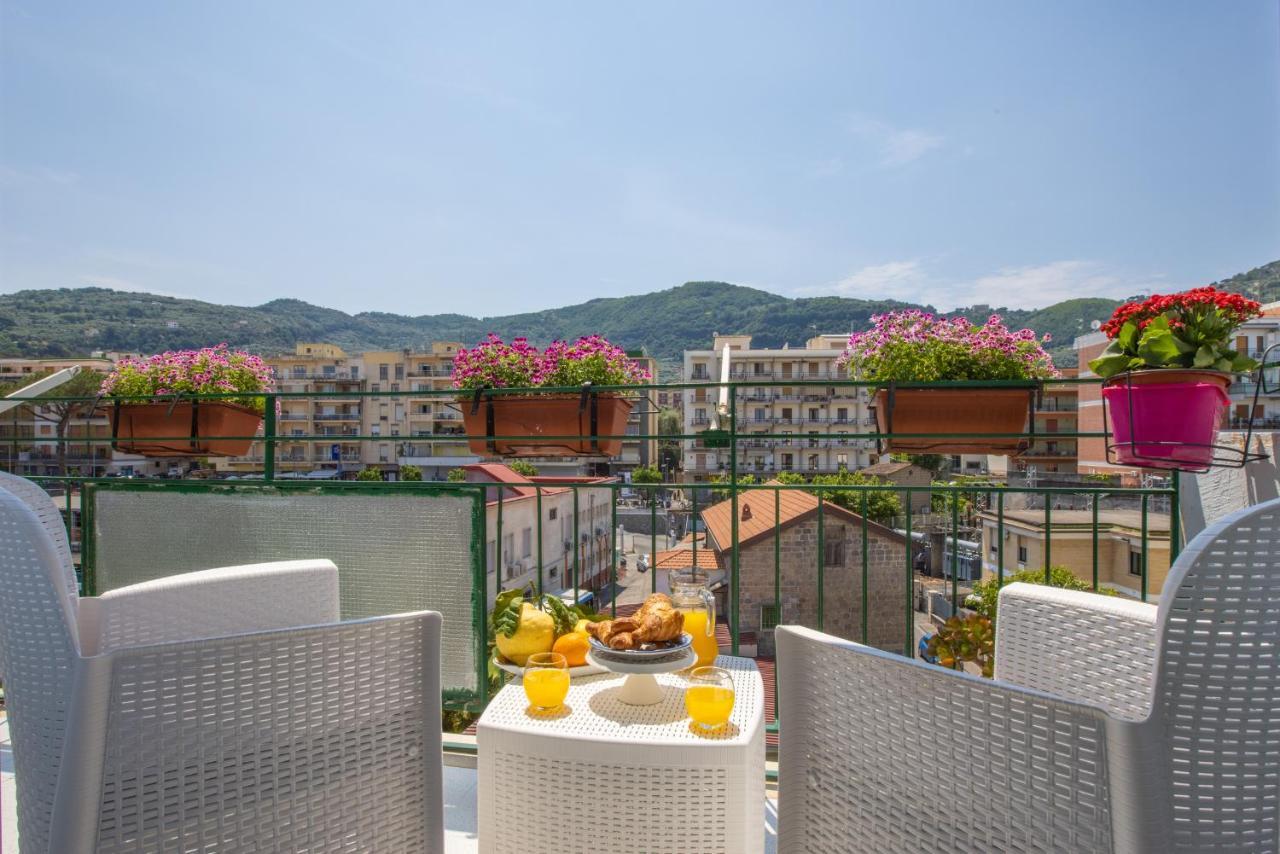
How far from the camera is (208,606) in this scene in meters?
1.58

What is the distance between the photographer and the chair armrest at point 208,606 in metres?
1.48

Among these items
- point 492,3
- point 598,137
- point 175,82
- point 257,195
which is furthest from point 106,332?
point 492,3

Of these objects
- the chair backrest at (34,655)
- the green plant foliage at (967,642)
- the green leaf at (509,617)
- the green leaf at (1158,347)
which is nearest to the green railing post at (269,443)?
the green leaf at (509,617)

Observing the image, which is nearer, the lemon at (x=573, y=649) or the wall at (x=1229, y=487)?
the lemon at (x=573, y=649)

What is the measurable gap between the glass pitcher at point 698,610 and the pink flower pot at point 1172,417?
1.07m

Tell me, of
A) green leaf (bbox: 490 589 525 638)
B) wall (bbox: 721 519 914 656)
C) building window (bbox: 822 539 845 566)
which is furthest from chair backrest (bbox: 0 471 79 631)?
building window (bbox: 822 539 845 566)

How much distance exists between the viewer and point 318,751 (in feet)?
3.74

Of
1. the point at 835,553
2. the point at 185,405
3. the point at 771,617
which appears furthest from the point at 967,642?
the point at 835,553

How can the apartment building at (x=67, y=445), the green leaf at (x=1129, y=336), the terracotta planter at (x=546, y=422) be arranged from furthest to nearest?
the apartment building at (x=67, y=445), the terracotta planter at (x=546, y=422), the green leaf at (x=1129, y=336)

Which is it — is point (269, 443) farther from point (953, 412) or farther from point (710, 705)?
point (953, 412)

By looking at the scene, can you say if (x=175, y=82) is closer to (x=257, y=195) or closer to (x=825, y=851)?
(x=825, y=851)

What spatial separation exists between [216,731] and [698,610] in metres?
0.91

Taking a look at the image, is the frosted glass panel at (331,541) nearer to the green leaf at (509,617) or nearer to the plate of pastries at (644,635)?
the green leaf at (509,617)

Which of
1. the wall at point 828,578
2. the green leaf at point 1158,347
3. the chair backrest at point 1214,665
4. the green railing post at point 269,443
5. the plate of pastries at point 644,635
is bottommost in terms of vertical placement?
the wall at point 828,578
